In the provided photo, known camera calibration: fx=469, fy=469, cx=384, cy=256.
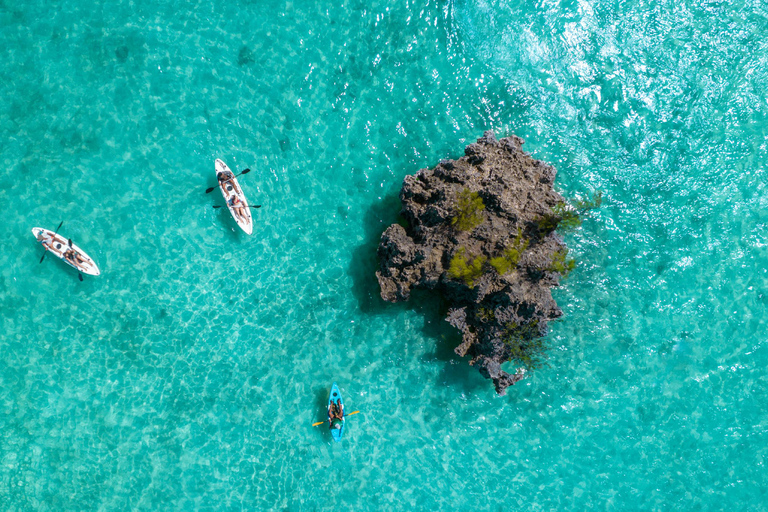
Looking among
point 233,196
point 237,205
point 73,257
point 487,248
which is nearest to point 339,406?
point 487,248

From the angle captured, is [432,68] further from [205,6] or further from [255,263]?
[255,263]

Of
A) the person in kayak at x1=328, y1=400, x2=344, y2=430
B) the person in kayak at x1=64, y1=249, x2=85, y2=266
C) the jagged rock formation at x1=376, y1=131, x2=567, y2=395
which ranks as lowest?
the person in kayak at x1=328, y1=400, x2=344, y2=430

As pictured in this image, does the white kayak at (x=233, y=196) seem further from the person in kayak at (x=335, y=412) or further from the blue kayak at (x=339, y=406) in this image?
the person in kayak at (x=335, y=412)

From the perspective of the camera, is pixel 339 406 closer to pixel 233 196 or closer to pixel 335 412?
pixel 335 412

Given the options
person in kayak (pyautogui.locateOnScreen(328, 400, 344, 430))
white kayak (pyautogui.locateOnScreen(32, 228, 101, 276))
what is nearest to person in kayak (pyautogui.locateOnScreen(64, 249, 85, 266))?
white kayak (pyautogui.locateOnScreen(32, 228, 101, 276))

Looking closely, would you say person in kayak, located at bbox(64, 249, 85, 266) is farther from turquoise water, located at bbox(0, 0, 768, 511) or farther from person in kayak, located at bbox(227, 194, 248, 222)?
person in kayak, located at bbox(227, 194, 248, 222)
